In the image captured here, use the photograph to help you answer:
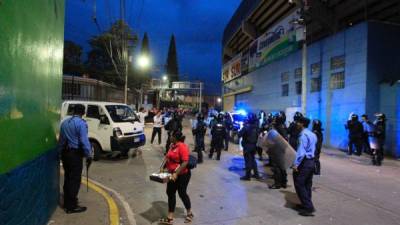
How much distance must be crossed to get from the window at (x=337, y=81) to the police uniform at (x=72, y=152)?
15.1 metres

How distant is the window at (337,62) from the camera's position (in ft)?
58.6

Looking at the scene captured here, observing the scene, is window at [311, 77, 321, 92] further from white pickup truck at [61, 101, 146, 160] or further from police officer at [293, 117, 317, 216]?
police officer at [293, 117, 317, 216]

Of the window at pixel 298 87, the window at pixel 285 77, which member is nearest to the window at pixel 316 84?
the window at pixel 298 87

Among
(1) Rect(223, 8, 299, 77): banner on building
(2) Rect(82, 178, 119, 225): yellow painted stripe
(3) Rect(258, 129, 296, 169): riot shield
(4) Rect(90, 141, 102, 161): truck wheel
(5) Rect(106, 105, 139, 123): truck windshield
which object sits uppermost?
(1) Rect(223, 8, 299, 77): banner on building

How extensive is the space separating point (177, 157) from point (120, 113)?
314 inches

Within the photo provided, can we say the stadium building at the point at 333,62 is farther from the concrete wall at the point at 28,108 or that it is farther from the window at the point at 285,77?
the concrete wall at the point at 28,108

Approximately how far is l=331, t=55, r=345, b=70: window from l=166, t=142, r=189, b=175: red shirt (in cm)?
A: 1472

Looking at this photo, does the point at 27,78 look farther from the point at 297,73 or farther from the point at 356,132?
the point at 297,73

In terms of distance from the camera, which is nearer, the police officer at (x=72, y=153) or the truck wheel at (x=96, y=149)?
the police officer at (x=72, y=153)

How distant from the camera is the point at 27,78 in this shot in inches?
161

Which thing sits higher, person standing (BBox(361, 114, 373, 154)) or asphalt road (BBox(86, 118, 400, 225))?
person standing (BBox(361, 114, 373, 154))

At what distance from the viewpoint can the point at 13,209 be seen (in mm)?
3742

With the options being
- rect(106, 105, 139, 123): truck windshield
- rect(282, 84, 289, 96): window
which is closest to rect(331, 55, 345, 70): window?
rect(282, 84, 289, 96): window

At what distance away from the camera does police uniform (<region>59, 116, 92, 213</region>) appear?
5980 mm
